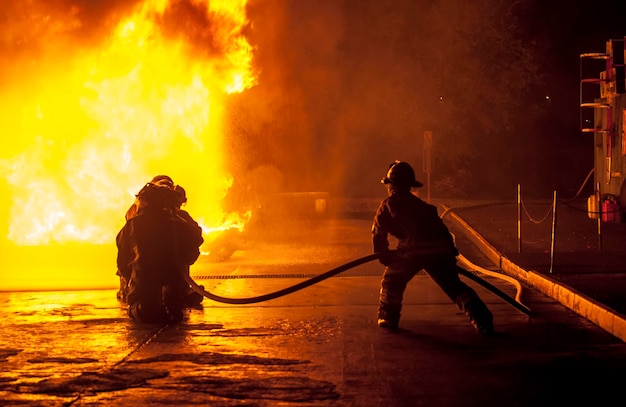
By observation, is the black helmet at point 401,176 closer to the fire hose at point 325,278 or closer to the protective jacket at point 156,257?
the fire hose at point 325,278

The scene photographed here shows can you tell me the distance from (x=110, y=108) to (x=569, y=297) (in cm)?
981

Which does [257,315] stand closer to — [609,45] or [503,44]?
[609,45]

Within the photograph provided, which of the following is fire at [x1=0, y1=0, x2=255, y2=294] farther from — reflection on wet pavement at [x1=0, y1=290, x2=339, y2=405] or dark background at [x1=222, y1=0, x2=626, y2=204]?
dark background at [x1=222, y1=0, x2=626, y2=204]

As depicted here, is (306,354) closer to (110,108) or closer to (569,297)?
(569,297)

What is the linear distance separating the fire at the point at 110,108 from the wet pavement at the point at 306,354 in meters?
5.21

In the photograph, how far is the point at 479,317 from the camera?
28.6ft

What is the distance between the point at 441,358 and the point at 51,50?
41.7ft

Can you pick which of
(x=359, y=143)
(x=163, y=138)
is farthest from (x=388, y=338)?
(x=359, y=143)

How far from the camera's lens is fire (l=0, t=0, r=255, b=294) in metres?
17.0

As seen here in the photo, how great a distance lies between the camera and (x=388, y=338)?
28.5 feet

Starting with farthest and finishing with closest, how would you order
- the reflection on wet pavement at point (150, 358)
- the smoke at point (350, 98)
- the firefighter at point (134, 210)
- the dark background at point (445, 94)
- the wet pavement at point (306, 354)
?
1. the dark background at point (445, 94)
2. the smoke at point (350, 98)
3. the firefighter at point (134, 210)
4. the reflection on wet pavement at point (150, 358)
5. the wet pavement at point (306, 354)

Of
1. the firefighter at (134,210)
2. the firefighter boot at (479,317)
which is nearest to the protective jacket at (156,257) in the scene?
the firefighter at (134,210)

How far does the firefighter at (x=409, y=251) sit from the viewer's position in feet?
29.5

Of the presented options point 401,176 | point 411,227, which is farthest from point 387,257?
point 401,176
